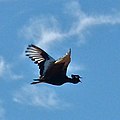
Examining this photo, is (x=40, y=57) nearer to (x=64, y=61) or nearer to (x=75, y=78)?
(x=75, y=78)

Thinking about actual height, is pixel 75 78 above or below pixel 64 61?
above

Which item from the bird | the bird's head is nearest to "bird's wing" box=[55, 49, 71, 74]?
the bird

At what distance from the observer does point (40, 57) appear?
29.5m

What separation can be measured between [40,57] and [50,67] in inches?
106

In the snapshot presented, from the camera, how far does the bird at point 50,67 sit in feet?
85.5

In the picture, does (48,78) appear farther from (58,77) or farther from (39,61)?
(39,61)

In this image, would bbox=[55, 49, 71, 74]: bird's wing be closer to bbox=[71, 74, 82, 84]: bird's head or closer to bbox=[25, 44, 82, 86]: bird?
bbox=[25, 44, 82, 86]: bird

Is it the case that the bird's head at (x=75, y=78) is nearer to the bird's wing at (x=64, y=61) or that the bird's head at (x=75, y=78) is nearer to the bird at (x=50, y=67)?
the bird at (x=50, y=67)

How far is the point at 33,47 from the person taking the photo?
29.0 m

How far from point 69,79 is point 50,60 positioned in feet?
4.48

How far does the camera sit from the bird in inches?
1026

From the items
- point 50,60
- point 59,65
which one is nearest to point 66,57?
point 59,65

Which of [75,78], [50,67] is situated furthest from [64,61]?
[75,78]

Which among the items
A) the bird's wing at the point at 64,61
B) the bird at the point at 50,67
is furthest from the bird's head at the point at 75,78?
the bird's wing at the point at 64,61
